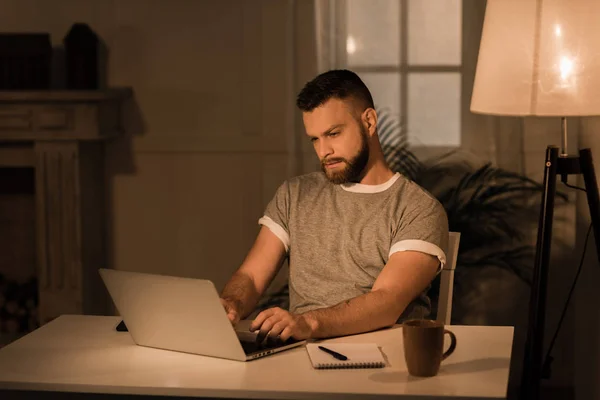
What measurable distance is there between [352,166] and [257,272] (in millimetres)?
379

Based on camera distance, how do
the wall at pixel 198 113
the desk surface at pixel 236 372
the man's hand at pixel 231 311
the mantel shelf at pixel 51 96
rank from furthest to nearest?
the wall at pixel 198 113 < the mantel shelf at pixel 51 96 < the man's hand at pixel 231 311 < the desk surface at pixel 236 372

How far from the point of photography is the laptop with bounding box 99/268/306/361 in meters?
1.86

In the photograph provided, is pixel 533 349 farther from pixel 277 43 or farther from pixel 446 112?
pixel 277 43

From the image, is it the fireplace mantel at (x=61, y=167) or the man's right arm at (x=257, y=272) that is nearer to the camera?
the man's right arm at (x=257, y=272)

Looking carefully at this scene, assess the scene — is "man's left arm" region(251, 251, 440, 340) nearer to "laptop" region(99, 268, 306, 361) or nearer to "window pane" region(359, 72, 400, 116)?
"laptop" region(99, 268, 306, 361)

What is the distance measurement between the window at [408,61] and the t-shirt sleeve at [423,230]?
1.52m

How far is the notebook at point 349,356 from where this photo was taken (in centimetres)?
186

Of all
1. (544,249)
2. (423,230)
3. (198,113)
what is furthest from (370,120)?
(198,113)

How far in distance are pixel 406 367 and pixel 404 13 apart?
2.38 m

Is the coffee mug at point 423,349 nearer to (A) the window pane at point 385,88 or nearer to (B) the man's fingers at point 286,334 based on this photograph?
(B) the man's fingers at point 286,334

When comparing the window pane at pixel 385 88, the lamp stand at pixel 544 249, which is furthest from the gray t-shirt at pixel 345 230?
the window pane at pixel 385 88

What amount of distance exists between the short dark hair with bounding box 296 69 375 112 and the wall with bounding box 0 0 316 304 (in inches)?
55.7

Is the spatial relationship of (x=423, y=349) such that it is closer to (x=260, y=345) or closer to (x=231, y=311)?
(x=260, y=345)

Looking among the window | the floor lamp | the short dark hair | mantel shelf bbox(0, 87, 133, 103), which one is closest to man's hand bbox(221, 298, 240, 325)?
the short dark hair
